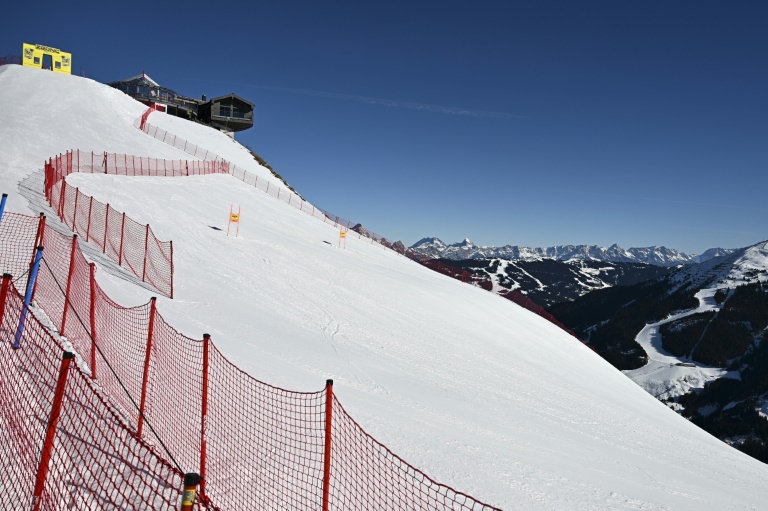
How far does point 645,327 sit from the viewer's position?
17812cm

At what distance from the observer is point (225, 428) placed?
6770 millimetres

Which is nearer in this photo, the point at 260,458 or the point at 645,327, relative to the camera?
the point at 260,458

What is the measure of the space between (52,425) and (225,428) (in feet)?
11.8

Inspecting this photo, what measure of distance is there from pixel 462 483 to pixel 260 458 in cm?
320

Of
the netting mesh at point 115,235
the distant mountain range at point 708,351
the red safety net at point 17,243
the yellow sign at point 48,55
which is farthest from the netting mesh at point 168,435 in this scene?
the distant mountain range at point 708,351

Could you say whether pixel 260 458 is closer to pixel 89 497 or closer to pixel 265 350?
pixel 89 497

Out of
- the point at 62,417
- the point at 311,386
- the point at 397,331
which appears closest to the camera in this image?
the point at 62,417

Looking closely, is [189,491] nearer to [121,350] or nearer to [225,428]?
[225,428]

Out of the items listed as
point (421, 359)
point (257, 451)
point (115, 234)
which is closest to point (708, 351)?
point (421, 359)

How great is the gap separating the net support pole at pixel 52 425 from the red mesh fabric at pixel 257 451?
1.88 meters

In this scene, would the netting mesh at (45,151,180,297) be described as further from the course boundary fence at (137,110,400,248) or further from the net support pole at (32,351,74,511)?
the course boundary fence at (137,110,400,248)

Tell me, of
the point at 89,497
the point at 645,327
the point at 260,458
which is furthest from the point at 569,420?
the point at 645,327

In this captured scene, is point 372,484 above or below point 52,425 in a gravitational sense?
below

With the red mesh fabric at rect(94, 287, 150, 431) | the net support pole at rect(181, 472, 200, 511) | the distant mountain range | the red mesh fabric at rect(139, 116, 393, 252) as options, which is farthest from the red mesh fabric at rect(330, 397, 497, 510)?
the distant mountain range
